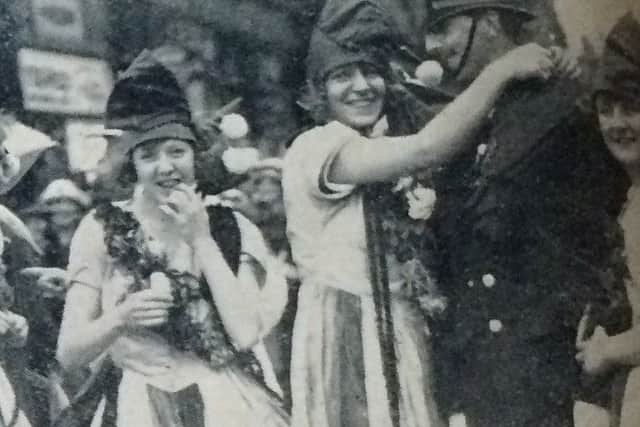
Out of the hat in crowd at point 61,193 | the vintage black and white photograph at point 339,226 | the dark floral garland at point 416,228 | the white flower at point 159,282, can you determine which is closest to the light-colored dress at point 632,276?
the vintage black and white photograph at point 339,226

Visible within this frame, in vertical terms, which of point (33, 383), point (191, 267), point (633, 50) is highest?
point (633, 50)

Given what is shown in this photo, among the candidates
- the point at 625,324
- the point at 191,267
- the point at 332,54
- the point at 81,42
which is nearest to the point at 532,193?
the point at 625,324

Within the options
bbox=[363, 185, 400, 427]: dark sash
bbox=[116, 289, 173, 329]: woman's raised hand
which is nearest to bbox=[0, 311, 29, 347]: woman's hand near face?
bbox=[116, 289, 173, 329]: woman's raised hand

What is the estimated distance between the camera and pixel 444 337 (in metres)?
1.21

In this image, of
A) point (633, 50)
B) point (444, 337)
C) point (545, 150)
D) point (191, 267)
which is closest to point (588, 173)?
point (545, 150)

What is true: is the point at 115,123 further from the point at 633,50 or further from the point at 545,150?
the point at 633,50

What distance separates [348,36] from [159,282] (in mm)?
386

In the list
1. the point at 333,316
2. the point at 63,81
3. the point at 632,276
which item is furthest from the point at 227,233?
the point at 632,276

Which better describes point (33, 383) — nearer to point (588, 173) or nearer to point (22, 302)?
point (22, 302)

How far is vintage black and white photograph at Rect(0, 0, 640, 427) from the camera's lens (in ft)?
3.92

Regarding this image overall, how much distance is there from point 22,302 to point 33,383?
0.33ft

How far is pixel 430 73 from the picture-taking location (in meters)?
1.21

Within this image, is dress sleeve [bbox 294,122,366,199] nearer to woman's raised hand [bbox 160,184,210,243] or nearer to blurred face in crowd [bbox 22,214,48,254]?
woman's raised hand [bbox 160,184,210,243]

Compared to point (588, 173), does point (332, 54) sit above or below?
above
